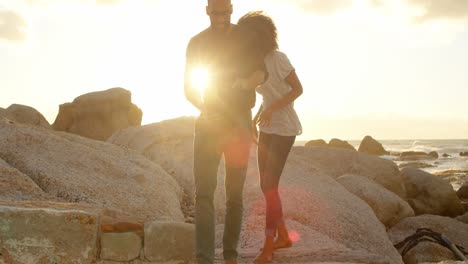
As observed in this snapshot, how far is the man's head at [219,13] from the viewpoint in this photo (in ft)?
13.5

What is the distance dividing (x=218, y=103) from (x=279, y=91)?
4.34ft

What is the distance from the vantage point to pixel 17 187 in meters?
6.55

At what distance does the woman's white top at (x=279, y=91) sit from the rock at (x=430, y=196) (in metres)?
9.47

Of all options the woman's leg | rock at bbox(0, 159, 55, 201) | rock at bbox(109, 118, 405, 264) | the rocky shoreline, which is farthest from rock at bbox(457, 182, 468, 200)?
rock at bbox(0, 159, 55, 201)

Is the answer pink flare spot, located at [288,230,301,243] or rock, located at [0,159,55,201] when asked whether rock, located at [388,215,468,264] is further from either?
rock, located at [0,159,55,201]

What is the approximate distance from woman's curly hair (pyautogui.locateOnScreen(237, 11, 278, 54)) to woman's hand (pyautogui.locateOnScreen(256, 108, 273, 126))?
547 mm

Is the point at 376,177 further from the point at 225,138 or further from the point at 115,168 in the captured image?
the point at 225,138

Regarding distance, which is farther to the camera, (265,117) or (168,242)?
(265,117)

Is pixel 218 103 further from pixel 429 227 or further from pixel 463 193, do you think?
pixel 463 193

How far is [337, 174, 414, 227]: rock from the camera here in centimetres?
1088

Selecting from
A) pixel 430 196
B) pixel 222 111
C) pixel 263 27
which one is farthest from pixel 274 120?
pixel 430 196

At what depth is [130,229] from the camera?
182 inches

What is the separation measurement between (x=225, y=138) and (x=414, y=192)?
11.2m

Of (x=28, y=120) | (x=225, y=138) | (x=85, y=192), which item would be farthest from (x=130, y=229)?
(x=28, y=120)
